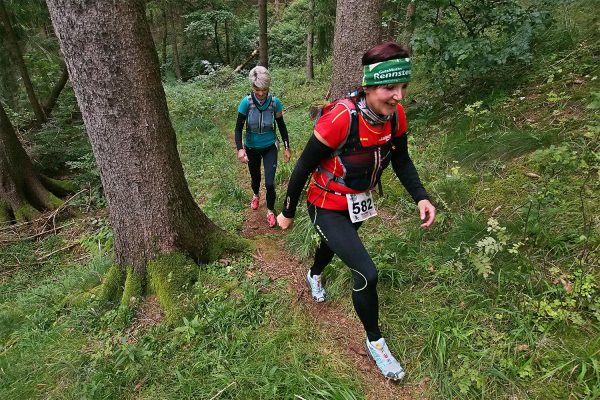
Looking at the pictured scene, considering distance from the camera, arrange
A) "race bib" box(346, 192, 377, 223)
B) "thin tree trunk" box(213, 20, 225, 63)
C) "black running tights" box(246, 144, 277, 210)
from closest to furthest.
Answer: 1. "race bib" box(346, 192, 377, 223)
2. "black running tights" box(246, 144, 277, 210)
3. "thin tree trunk" box(213, 20, 225, 63)

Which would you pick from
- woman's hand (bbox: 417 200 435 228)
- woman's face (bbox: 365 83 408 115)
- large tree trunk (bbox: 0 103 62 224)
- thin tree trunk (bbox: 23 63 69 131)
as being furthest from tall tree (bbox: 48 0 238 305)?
thin tree trunk (bbox: 23 63 69 131)

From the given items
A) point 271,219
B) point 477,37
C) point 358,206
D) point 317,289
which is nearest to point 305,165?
point 358,206

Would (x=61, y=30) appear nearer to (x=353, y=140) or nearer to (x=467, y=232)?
(x=353, y=140)

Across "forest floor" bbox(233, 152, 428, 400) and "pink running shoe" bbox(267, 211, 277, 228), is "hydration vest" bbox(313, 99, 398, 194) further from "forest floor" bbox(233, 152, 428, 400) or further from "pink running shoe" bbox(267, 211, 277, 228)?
"pink running shoe" bbox(267, 211, 277, 228)

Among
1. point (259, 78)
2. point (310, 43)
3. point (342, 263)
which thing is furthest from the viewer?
point (310, 43)

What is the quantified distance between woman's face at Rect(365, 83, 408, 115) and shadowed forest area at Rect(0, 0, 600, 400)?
1.34 metres

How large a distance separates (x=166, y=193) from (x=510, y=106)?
4.80m

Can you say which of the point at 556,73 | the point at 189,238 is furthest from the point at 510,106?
the point at 189,238

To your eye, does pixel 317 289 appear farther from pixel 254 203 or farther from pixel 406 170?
pixel 254 203

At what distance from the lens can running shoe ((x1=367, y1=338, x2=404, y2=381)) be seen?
284 centimetres

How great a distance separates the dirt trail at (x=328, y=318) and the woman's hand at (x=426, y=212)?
46.4 inches

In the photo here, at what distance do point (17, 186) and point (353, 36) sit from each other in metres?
7.27

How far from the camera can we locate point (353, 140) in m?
2.54

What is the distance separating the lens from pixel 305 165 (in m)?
2.63
